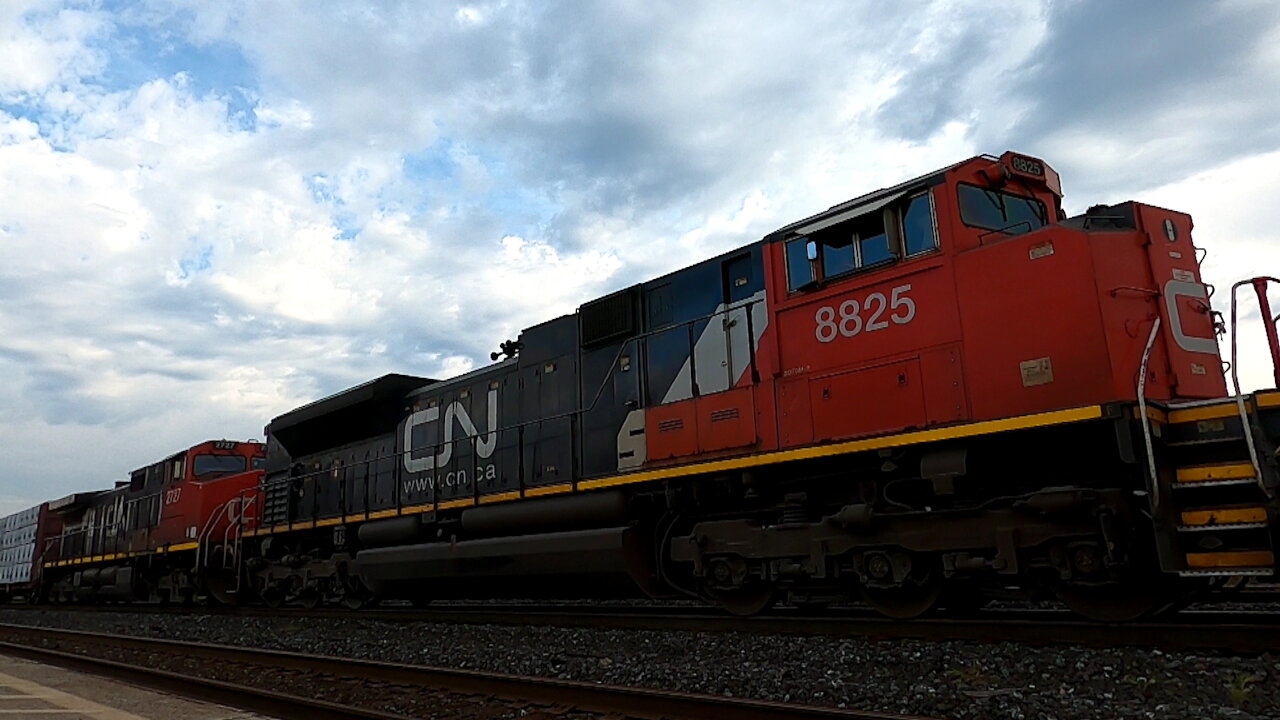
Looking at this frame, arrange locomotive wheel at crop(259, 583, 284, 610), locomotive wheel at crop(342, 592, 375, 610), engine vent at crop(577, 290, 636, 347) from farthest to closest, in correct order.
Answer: locomotive wheel at crop(259, 583, 284, 610) → locomotive wheel at crop(342, 592, 375, 610) → engine vent at crop(577, 290, 636, 347)

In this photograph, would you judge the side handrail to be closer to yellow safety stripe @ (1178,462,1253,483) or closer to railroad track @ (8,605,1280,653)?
yellow safety stripe @ (1178,462,1253,483)

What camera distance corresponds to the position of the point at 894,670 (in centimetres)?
527

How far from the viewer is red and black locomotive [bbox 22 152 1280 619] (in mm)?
5375

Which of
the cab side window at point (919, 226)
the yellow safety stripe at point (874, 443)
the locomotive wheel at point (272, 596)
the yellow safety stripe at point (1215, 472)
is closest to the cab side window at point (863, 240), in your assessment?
the cab side window at point (919, 226)

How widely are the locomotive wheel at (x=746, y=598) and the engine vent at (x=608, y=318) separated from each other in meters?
3.02

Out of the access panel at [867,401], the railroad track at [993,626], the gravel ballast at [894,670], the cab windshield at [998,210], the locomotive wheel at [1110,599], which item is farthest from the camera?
the cab windshield at [998,210]

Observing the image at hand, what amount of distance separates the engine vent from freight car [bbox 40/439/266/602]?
8580 millimetres

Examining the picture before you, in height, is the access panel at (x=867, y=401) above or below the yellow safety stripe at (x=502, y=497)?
above

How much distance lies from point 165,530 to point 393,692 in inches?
521

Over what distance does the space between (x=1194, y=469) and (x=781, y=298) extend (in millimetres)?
3426

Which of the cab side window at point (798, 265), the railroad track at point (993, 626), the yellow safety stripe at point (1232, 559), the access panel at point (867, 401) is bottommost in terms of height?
the railroad track at point (993, 626)

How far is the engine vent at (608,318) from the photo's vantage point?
9.30 metres

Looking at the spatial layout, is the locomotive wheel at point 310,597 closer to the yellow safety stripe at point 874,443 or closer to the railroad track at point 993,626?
the railroad track at point 993,626

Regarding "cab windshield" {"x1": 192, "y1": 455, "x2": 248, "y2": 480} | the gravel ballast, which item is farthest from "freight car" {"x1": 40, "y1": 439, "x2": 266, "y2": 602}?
the gravel ballast
